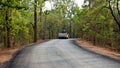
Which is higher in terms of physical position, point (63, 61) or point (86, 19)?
point (86, 19)

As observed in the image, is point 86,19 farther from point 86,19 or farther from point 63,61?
point 63,61

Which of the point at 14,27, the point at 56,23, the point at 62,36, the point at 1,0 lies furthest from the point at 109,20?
the point at 56,23

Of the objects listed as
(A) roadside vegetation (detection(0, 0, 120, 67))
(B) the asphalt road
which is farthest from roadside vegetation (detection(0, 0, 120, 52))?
(B) the asphalt road

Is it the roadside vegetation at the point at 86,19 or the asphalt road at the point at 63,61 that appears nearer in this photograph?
the asphalt road at the point at 63,61

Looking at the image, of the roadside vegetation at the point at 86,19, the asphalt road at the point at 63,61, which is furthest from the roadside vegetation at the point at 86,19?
the asphalt road at the point at 63,61

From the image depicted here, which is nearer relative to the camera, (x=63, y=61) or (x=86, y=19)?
(x=63, y=61)

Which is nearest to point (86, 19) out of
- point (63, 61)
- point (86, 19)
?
point (86, 19)

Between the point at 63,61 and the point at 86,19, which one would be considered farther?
the point at 86,19

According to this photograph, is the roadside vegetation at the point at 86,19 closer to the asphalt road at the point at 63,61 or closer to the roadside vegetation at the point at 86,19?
the roadside vegetation at the point at 86,19

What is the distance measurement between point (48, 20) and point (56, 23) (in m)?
7.27

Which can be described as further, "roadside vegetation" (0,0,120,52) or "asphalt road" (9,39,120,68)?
"roadside vegetation" (0,0,120,52)

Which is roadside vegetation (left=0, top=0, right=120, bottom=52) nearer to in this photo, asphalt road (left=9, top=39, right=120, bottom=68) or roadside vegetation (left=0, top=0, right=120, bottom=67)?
roadside vegetation (left=0, top=0, right=120, bottom=67)

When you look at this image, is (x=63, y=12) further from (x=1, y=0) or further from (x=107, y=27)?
(x=1, y=0)

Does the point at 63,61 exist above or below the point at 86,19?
below
